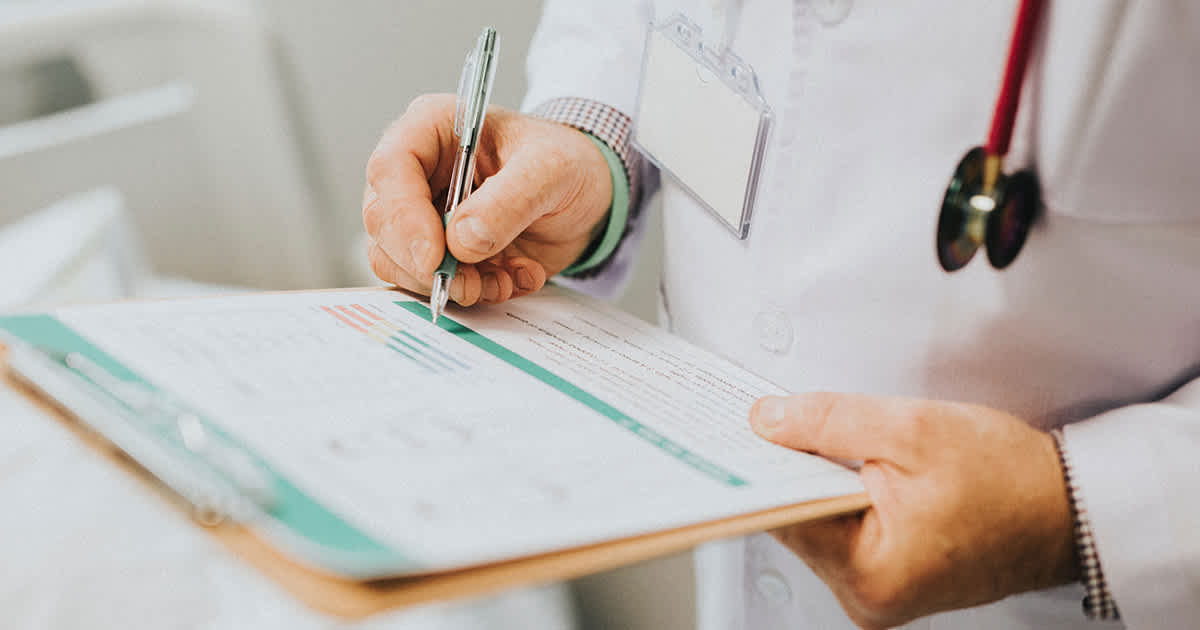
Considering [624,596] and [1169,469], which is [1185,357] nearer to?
[1169,469]

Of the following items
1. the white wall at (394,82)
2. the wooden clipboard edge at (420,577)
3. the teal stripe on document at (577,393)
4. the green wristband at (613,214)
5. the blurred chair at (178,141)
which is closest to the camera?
the wooden clipboard edge at (420,577)

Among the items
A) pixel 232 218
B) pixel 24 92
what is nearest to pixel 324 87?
pixel 232 218

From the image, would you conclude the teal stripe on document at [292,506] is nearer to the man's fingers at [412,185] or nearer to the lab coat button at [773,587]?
the man's fingers at [412,185]

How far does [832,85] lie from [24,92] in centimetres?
137

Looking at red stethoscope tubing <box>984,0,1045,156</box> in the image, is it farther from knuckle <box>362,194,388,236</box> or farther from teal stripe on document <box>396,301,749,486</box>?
knuckle <box>362,194,388,236</box>

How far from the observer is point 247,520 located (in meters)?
0.28

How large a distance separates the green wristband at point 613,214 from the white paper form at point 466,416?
0.14 metres

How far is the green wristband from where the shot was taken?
638 mm

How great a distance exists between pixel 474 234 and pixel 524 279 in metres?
0.10

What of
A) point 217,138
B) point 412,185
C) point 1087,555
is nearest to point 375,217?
point 412,185

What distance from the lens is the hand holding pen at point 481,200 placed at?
509 millimetres

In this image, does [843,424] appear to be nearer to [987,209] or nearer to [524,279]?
[987,209]

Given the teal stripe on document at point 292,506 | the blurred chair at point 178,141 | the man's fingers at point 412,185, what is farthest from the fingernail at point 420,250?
the blurred chair at point 178,141

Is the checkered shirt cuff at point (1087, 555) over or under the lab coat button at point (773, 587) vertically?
over
